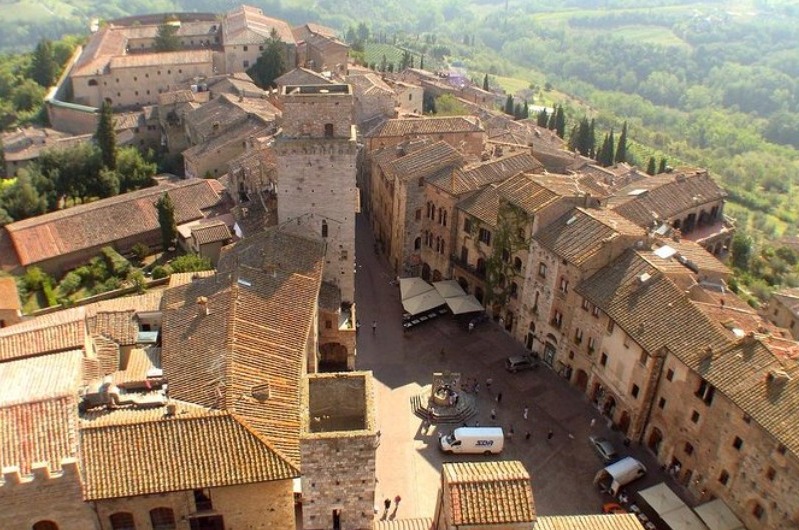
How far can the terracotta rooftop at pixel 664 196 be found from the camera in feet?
202

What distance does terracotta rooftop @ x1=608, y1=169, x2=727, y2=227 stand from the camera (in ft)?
202

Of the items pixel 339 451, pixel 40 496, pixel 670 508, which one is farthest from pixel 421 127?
pixel 40 496

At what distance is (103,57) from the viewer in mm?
99062

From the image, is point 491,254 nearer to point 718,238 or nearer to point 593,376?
point 593,376

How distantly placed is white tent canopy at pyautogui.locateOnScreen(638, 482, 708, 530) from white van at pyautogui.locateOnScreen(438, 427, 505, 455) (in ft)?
28.7

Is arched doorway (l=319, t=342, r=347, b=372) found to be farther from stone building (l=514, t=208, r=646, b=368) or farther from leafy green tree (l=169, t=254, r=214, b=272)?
stone building (l=514, t=208, r=646, b=368)

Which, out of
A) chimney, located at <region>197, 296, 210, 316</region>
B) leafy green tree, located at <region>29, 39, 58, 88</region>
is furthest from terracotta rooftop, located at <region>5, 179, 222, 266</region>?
leafy green tree, located at <region>29, 39, 58, 88</region>

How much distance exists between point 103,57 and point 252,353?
81493 millimetres

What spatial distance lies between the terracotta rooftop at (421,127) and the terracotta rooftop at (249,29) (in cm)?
4017

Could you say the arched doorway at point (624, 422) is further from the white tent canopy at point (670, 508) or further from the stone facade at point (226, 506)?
the stone facade at point (226, 506)

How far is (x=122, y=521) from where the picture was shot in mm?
29188

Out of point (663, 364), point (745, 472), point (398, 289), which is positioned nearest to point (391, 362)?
point (398, 289)

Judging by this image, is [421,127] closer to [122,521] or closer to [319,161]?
[319,161]

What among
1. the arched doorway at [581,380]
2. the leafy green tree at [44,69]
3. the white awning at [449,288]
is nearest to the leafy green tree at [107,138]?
the white awning at [449,288]
